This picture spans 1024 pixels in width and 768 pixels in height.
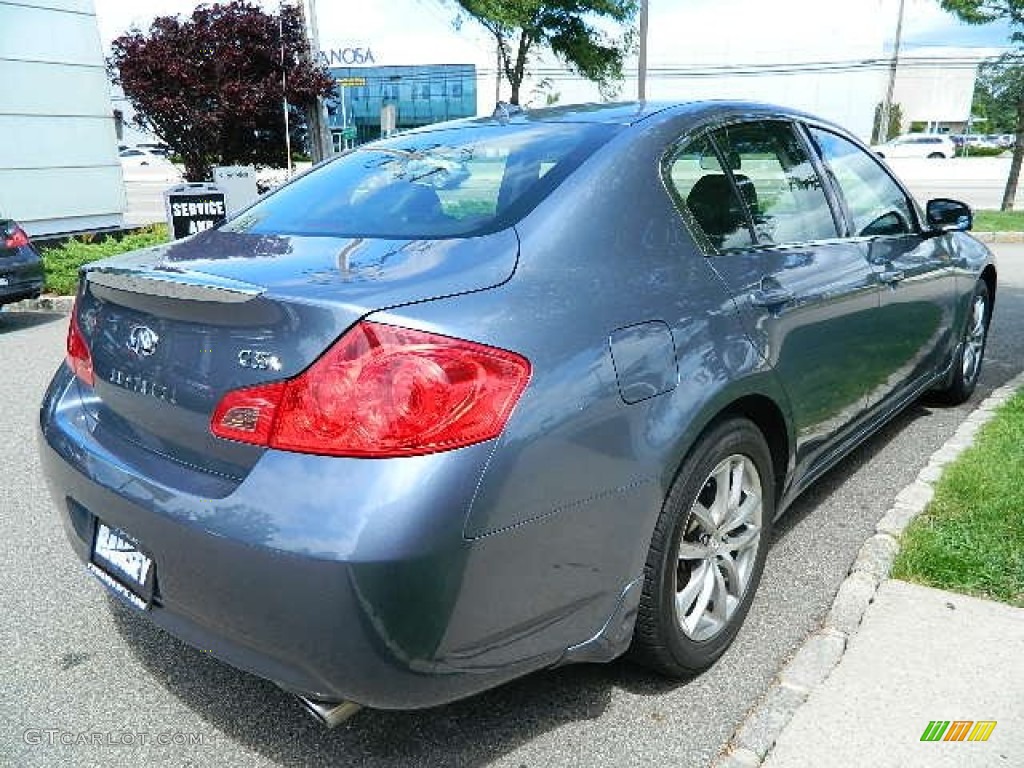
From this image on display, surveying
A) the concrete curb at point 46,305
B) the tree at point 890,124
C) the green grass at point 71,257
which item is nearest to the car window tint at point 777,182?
the green grass at point 71,257

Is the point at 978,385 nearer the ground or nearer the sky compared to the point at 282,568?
nearer the ground

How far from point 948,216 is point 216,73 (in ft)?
46.5

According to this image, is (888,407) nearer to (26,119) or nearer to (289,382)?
(289,382)

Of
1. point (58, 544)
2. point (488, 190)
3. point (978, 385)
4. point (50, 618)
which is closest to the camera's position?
point (488, 190)

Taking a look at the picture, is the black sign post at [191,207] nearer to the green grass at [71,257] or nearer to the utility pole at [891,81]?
the green grass at [71,257]

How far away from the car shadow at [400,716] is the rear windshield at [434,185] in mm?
1334

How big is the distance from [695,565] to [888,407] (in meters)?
1.82

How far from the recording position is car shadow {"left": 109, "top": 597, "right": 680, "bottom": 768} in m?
2.19

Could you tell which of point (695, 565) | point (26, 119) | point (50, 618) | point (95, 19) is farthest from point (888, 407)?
point (95, 19)

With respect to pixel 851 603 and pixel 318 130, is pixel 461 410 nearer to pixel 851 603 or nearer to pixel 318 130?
pixel 851 603

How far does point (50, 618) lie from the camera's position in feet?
9.40

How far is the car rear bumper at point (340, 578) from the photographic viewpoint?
1647 mm

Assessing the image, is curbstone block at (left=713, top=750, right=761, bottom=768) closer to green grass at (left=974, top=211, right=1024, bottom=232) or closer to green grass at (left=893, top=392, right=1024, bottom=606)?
green grass at (left=893, top=392, right=1024, bottom=606)

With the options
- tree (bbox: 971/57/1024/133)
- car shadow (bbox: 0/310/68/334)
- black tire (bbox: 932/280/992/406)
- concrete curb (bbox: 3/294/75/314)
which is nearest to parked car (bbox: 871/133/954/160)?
tree (bbox: 971/57/1024/133)
